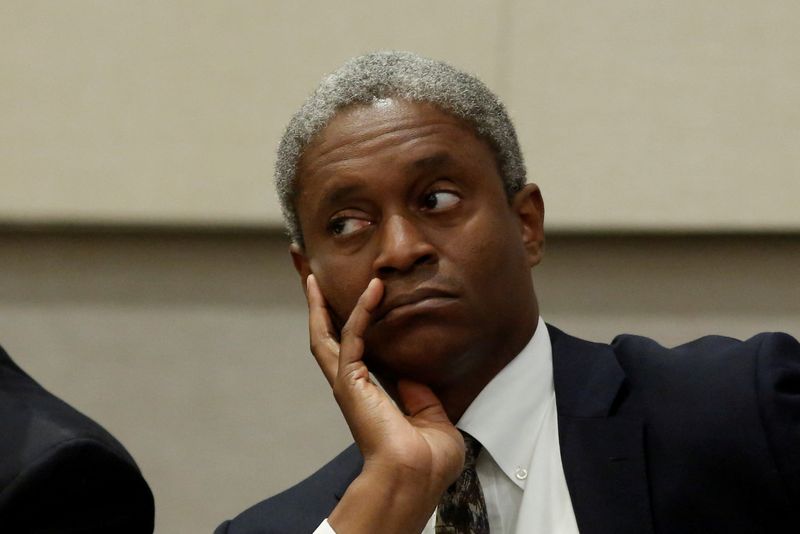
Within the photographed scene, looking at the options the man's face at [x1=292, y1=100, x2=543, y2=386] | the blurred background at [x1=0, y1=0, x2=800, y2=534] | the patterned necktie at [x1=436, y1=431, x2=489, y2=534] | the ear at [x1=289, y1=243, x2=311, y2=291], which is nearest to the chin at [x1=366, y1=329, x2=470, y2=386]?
the man's face at [x1=292, y1=100, x2=543, y2=386]

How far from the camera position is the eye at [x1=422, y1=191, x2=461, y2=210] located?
191cm

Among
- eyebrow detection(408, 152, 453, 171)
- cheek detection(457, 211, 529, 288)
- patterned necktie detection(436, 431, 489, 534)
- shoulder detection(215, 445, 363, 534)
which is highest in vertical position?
eyebrow detection(408, 152, 453, 171)

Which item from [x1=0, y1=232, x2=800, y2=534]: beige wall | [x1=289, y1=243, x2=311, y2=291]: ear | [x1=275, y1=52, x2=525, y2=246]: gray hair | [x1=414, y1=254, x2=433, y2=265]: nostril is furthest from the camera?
[x1=0, y1=232, x2=800, y2=534]: beige wall

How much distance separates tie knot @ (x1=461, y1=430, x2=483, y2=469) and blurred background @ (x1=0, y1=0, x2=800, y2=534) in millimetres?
845

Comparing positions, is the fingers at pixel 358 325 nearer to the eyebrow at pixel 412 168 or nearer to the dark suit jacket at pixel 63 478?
the eyebrow at pixel 412 168

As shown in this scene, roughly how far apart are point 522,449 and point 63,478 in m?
0.68

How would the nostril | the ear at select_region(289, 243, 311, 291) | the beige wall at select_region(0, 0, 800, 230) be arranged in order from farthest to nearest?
the beige wall at select_region(0, 0, 800, 230), the ear at select_region(289, 243, 311, 291), the nostril

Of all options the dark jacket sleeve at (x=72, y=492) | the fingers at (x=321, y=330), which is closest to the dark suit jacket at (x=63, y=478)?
the dark jacket sleeve at (x=72, y=492)

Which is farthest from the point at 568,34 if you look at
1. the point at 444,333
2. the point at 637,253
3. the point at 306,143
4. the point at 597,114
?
the point at 444,333

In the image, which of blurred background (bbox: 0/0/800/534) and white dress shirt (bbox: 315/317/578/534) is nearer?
white dress shirt (bbox: 315/317/578/534)

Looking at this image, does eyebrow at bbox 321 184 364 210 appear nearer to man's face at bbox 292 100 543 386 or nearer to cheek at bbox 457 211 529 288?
man's face at bbox 292 100 543 386

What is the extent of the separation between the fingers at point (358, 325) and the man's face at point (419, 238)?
0.02 m

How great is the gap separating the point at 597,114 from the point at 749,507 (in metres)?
1.15

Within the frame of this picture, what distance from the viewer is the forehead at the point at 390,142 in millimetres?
1922
